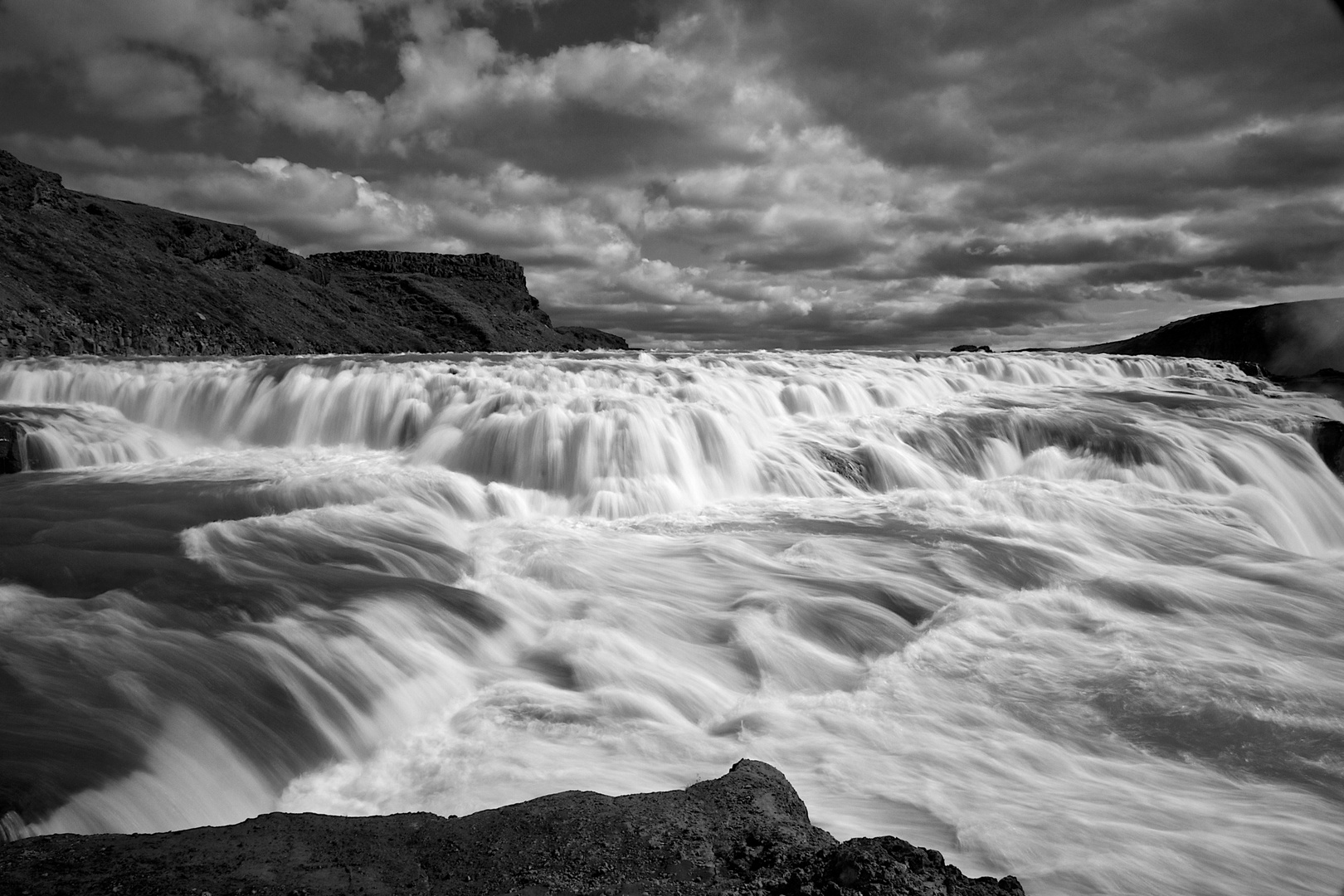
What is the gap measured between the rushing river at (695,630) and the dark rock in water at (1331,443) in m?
0.60

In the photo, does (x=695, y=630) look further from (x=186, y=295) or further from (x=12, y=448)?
(x=186, y=295)

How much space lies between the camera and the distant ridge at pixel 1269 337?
1822 inches

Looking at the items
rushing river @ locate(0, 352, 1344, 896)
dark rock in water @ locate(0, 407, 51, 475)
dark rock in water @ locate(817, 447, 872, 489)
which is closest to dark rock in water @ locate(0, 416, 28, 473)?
dark rock in water @ locate(0, 407, 51, 475)

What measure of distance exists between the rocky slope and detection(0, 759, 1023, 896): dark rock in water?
114ft

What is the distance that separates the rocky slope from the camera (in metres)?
47.0

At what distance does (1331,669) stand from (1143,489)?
22.9 feet

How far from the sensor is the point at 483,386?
15.2 meters

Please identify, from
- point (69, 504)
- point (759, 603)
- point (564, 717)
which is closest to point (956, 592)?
point (759, 603)

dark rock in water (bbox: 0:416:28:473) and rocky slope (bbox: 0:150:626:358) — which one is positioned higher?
rocky slope (bbox: 0:150:626:358)

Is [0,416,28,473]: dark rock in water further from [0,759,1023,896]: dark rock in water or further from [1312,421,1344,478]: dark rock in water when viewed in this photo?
[1312,421,1344,478]: dark rock in water

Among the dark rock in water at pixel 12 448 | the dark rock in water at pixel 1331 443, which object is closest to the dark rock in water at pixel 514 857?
the dark rock in water at pixel 12 448

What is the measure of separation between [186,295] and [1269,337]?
83777 mm

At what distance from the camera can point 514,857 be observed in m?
2.61

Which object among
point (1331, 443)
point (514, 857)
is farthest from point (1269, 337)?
point (514, 857)
